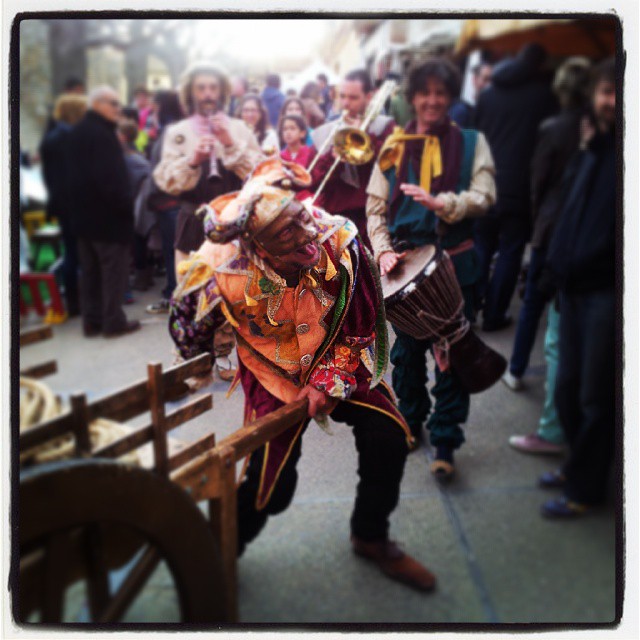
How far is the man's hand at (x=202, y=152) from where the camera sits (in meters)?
1.57

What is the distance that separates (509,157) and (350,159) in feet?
1.37

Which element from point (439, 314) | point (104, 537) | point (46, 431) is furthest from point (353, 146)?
point (104, 537)

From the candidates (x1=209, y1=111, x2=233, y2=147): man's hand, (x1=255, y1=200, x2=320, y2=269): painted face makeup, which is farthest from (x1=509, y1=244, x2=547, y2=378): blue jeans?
(x1=209, y1=111, x2=233, y2=147): man's hand

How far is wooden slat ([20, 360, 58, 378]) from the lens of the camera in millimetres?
1408

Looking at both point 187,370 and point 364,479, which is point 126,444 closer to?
point 187,370

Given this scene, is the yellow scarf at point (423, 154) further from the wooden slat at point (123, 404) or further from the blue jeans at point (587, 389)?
Answer: the wooden slat at point (123, 404)

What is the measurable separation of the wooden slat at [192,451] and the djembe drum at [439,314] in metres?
0.56

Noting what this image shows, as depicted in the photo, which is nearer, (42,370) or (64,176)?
Result: (42,370)

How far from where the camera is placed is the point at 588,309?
164cm

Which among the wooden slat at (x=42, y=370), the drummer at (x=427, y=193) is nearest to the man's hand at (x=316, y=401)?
the drummer at (x=427, y=193)

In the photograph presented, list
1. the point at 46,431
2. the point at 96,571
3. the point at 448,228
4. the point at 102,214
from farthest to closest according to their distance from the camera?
the point at 448,228 < the point at 102,214 < the point at 96,571 < the point at 46,431

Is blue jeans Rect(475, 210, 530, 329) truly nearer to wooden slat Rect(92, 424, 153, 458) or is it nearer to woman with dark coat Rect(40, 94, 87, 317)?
wooden slat Rect(92, 424, 153, 458)
